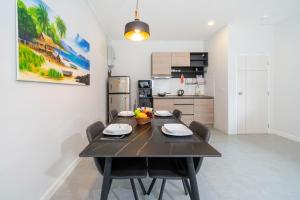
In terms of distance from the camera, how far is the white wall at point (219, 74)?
169 inches

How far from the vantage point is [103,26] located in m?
4.30

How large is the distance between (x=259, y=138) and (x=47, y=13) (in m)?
4.52

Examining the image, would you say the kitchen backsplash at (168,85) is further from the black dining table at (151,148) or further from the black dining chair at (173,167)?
the black dining table at (151,148)

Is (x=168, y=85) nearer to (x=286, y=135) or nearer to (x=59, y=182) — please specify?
(x=286, y=135)

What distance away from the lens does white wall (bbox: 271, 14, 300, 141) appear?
3.64 metres

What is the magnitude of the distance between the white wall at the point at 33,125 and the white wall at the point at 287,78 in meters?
4.35

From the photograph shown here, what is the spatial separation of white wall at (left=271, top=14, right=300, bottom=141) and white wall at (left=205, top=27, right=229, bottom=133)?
3.96 feet

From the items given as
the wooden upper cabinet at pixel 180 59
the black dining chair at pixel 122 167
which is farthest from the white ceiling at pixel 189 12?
the black dining chair at pixel 122 167

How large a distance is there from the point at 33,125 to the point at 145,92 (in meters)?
3.73

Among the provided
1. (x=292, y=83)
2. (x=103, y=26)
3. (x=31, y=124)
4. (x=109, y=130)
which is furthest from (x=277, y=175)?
(x=103, y=26)

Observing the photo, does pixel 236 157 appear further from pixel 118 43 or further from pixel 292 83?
pixel 118 43

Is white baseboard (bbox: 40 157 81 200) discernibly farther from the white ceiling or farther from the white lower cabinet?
the white lower cabinet

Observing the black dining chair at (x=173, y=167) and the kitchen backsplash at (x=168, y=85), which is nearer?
the black dining chair at (x=173, y=167)

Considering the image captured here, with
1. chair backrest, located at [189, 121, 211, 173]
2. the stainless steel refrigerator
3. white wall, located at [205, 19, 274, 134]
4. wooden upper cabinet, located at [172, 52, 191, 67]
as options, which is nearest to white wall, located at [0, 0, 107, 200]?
chair backrest, located at [189, 121, 211, 173]
